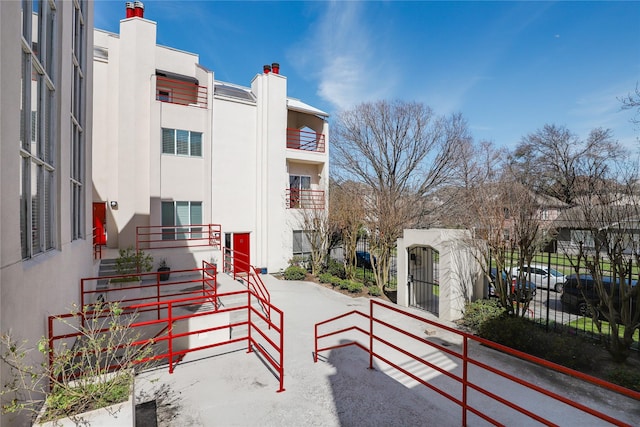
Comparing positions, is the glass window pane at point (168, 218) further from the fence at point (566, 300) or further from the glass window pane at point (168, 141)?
the fence at point (566, 300)

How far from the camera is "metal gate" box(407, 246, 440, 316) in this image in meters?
11.7

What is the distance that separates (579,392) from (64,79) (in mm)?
12170

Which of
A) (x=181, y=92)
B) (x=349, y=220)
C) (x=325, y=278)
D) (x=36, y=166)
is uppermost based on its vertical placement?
(x=181, y=92)

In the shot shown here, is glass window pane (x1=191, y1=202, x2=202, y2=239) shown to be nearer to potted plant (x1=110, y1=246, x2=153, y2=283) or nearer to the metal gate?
potted plant (x1=110, y1=246, x2=153, y2=283)

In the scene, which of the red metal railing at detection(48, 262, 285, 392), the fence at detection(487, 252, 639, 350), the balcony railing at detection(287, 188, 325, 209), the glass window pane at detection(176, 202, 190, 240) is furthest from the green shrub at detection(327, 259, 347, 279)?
the glass window pane at detection(176, 202, 190, 240)

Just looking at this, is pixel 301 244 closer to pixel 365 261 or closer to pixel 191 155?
pixel 365 261

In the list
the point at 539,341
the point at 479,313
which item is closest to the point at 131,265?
the point at 479,313

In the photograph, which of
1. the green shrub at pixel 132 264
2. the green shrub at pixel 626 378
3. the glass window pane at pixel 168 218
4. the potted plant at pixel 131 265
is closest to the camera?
the green shrub at pixel 626 378

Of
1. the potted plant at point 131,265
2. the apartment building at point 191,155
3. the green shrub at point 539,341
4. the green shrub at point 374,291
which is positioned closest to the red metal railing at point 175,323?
the potted plant at point 131,265

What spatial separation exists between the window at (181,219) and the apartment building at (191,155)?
0.05 metres

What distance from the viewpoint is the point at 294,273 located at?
16.7 m

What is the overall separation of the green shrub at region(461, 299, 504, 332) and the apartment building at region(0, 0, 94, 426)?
10.5 meters

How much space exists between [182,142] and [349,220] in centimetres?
971

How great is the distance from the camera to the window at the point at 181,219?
47.8ft
